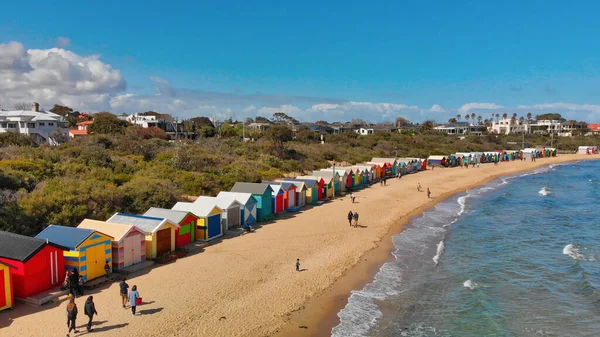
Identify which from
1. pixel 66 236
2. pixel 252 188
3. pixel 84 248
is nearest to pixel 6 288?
pixel 84 248

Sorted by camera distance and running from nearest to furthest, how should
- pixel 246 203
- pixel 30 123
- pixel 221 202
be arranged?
1. pixel 221 202
2. pixel 246 203
3. pixel 30 123

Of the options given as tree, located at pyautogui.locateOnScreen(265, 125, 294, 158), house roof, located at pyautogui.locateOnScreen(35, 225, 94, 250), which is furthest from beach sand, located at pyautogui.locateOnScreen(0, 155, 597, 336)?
tree, located at pyautogui.locateOnScreen(265, 125, 294, 158)

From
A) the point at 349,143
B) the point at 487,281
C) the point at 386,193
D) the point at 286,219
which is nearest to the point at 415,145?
the point at 349,143

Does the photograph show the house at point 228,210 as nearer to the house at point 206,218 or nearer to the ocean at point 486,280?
the house at point 206,218

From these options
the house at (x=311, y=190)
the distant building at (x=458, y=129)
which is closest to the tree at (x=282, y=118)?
the distant building at (x=458, y=129)

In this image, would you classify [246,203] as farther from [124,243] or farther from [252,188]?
[124,243]

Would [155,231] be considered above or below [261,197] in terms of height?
below

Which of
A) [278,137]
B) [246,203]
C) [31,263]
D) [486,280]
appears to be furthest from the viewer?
[278,137]
